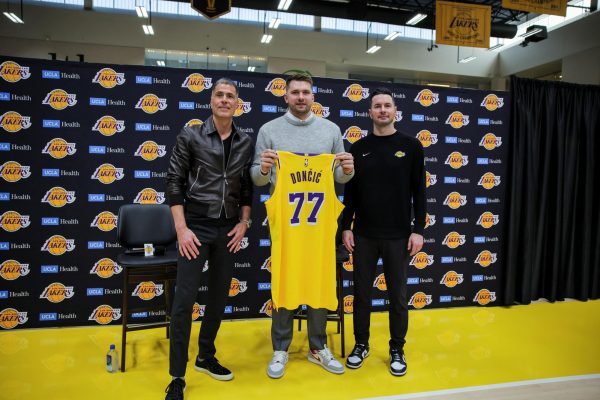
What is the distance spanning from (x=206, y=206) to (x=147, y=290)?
1621 millimetres

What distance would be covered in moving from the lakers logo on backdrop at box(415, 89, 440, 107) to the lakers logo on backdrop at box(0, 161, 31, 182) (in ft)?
11.6

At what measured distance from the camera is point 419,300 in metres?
3.91

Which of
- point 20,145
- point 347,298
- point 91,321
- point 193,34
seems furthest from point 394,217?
point 193,34

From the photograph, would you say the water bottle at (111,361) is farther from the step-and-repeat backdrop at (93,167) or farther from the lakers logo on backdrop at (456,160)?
the lakers logo on backdrop at (456,160)

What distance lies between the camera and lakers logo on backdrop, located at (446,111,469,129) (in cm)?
391

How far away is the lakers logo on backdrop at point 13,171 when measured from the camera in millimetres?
3148

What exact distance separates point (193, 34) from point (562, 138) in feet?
32.6

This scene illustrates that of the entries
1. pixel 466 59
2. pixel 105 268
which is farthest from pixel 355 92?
pixel 466 59

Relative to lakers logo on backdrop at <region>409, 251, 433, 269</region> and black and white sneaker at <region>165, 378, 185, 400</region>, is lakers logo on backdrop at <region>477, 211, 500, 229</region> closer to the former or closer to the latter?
lakers logo on backdrop at <region>409, 251, 433, 269</region>

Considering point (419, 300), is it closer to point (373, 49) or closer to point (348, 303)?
point (348, 303)

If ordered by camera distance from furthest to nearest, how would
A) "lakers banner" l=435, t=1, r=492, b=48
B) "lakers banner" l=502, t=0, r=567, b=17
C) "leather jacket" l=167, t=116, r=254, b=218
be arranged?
"lakers banner" l=435, t=1, r=492, b=48
"lakers banner" l=502, t=0, r=567, b=17
"leather jacket" l=167, t=116, r=254, b=218

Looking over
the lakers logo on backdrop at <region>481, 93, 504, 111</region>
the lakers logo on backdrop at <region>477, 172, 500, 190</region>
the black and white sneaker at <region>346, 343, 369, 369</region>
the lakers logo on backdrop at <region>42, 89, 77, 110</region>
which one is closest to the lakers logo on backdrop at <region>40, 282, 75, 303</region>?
the lakers logo on backdrop at <region>42, 89, 77, 110</region>

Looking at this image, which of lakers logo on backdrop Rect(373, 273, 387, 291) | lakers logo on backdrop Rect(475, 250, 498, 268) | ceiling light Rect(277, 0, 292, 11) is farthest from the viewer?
ceiling light Rect(277, 0, 292, 11)

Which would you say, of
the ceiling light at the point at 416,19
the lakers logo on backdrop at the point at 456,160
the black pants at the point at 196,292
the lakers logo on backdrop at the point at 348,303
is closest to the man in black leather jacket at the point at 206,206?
the black pants at the point at 196,292
